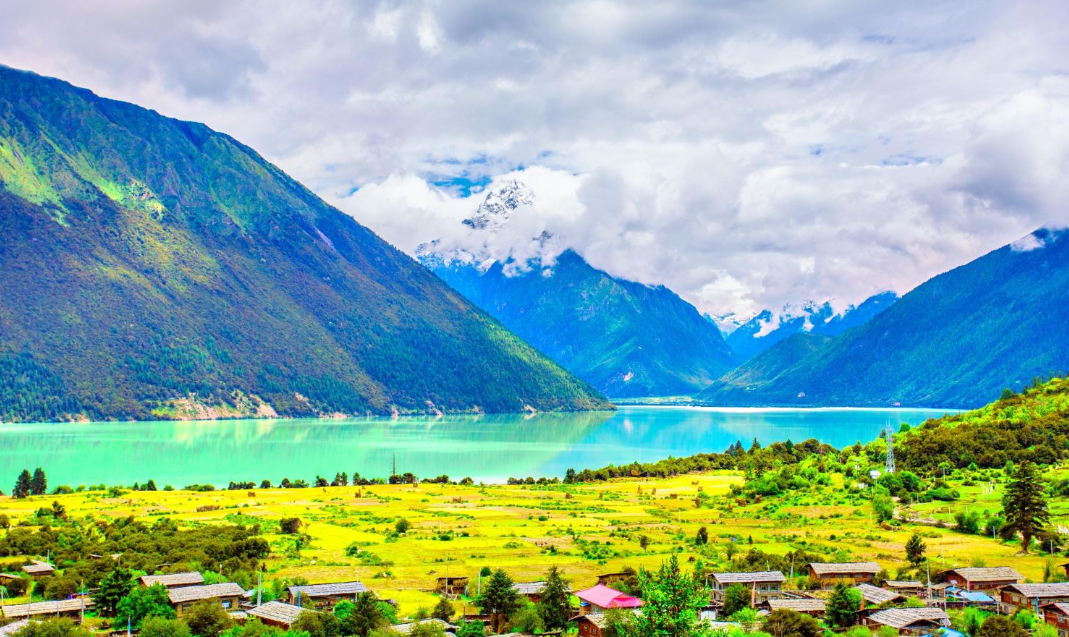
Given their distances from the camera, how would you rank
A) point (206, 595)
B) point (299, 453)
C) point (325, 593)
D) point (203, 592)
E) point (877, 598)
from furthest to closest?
point (299, 453)
point (325, 593)
point (877, 598)
point (203, 592)
point (206, 595)

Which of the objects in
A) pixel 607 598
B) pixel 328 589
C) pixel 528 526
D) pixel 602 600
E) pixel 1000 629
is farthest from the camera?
pixel 528 526

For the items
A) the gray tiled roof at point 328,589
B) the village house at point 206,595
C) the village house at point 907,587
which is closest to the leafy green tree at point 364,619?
the gray tiled roof at point 328,589

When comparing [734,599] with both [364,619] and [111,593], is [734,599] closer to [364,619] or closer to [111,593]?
[364,619]

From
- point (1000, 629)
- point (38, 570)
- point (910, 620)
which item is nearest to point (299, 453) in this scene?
point (38, 570)

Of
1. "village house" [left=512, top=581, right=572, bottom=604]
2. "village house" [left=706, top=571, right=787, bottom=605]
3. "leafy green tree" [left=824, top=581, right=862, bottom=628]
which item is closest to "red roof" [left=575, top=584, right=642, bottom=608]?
"village house" [left=512, top=581, right=572, bottom=604]

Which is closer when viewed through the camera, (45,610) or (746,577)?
(45,610)

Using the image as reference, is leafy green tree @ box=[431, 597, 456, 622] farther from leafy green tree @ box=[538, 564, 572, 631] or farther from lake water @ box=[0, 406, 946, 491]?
lake water @ box=[0, 406, 946, 491]

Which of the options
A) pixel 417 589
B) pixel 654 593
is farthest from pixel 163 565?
pixel 654 593
